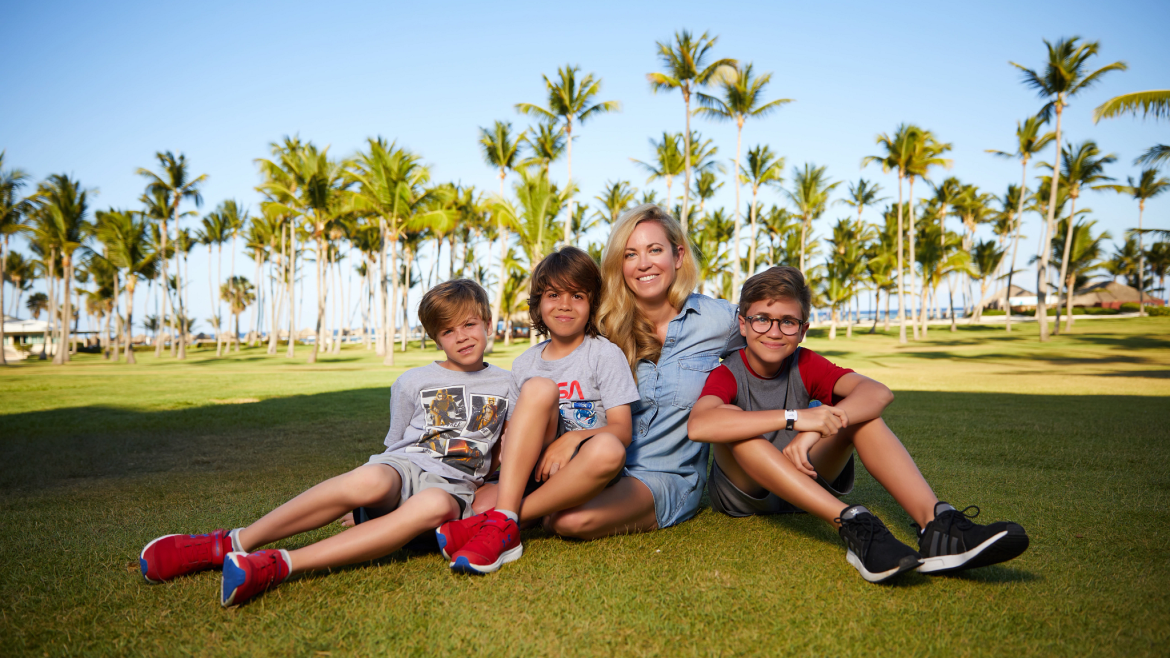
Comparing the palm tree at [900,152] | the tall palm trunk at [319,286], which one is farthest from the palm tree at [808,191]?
the tall palm trunk at [319,286]

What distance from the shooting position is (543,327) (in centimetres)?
299

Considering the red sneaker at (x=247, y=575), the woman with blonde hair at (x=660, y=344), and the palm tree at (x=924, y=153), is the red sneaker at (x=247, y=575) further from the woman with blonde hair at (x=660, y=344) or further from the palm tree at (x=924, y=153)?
the palm tree at (x=924, y=153)

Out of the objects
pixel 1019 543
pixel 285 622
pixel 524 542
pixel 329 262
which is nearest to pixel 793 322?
pixel 1019 543

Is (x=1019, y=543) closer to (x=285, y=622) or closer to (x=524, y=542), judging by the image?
(x=524, y=542)

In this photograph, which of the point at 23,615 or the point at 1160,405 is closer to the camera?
the point at 23,615

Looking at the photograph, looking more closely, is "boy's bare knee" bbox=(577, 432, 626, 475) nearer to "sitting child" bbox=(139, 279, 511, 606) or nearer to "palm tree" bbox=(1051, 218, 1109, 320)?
"sitting child" bbox=(139, 279, 511, 606)

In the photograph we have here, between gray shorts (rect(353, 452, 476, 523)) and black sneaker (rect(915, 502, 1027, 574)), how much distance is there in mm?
1760

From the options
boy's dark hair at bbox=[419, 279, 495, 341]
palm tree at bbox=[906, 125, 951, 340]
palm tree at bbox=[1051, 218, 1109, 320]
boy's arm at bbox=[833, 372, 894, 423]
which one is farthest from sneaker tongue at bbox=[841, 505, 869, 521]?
palm tree at bbox=[1051, 218, 1109, 320]

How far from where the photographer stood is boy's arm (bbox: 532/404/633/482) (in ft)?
8.32

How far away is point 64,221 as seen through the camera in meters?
29.4

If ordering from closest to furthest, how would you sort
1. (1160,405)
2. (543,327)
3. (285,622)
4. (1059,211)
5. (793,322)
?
(285,622), (793,322), (543,327), (1160,405), (1059,211)

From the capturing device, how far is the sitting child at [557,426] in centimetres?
238

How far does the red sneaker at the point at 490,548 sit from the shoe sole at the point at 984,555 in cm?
149

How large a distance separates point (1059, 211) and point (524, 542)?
4607cm
